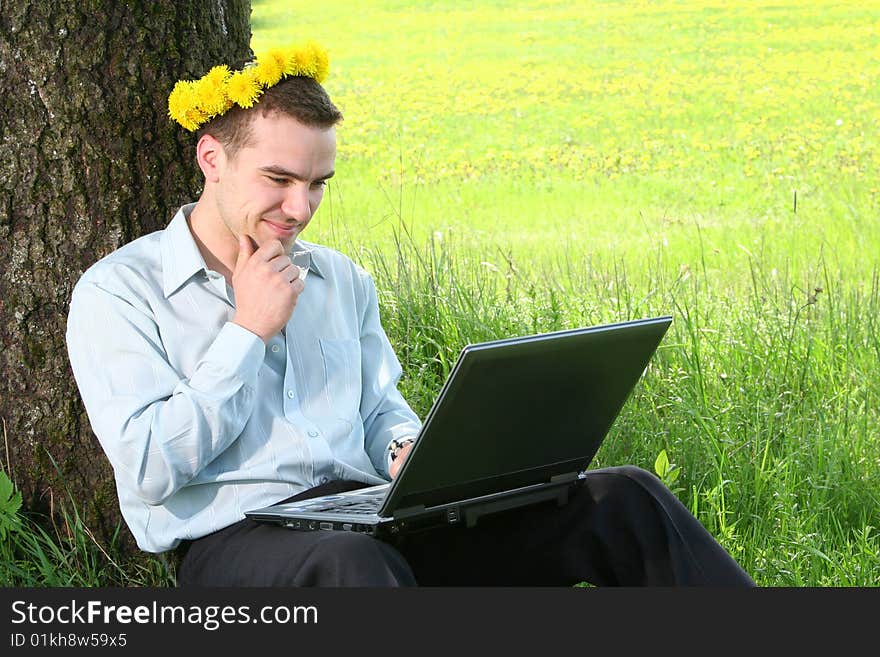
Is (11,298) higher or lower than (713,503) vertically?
higher

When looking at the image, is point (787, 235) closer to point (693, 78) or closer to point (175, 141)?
point (175, 141)

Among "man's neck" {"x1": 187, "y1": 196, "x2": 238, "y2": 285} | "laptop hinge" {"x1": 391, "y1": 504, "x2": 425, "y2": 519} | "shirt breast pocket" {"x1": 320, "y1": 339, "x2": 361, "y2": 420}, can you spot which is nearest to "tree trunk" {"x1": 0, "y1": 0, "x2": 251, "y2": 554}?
"man's neck" {"x1": 187, "y1": 196, "x2": 238, "y2": 285}

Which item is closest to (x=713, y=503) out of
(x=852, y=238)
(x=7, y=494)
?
(x=7, y=494)

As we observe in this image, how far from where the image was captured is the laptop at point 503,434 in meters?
2.46

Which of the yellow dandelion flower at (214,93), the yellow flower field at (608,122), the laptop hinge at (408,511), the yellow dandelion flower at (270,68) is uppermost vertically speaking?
the yellow dandelion flower at (270,68)

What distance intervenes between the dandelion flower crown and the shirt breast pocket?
61 centimetres

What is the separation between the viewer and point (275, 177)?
9.57ft

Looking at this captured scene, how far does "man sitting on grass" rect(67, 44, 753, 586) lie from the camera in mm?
2705

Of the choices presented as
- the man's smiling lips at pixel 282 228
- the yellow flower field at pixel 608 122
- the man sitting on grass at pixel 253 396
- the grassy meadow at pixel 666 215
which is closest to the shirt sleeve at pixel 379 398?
the man sitting on grass at pixel 253 396

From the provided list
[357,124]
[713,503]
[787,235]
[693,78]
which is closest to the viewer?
[713,503]

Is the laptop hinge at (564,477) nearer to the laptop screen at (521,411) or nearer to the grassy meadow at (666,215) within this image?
the laptop screen at (521,411)

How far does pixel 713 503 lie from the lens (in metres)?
3.99

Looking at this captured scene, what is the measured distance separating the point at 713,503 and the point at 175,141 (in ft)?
6.34

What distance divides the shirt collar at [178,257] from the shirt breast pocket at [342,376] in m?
0.38
